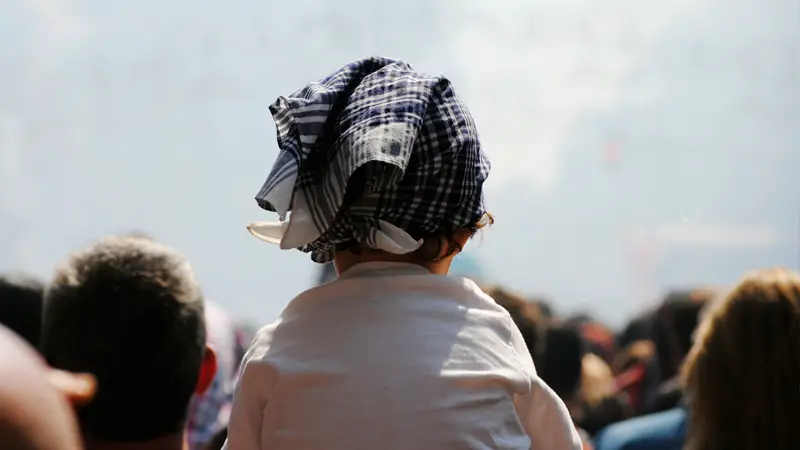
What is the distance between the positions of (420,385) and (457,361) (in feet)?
0.27

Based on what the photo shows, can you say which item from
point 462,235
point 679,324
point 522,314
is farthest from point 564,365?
point 462,235

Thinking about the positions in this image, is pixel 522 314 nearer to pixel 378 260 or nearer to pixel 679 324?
pixel 679 324

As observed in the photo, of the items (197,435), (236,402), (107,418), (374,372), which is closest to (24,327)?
(197,435)

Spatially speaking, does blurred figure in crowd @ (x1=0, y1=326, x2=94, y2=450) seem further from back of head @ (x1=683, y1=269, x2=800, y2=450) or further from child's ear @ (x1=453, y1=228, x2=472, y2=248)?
back of head @ (x1=683, y1=269, x2=800, y2=450)

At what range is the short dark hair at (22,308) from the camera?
3.31 metres

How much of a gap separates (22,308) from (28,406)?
2.70 metres

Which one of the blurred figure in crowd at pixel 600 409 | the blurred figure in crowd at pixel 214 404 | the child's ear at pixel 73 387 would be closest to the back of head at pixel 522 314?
the blurred figure in crowd at pixel 214 404

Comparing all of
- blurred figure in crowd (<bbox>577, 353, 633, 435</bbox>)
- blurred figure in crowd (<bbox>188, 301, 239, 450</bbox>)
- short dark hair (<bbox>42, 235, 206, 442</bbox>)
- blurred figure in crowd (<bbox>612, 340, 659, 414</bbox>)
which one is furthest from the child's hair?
blurred figure in crowd (<bbox>612, 340, 659, 414</bbox>)

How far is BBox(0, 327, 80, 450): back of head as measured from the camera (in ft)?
2.54

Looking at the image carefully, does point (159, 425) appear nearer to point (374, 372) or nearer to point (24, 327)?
point (374, 372)

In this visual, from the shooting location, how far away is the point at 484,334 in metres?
1.81

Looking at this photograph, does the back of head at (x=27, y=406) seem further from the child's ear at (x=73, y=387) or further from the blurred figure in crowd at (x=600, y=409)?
the blurred figure in crowd at (x=600, y=409)

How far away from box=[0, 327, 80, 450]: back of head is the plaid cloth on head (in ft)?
3.08

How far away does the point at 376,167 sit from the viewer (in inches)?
68.2
